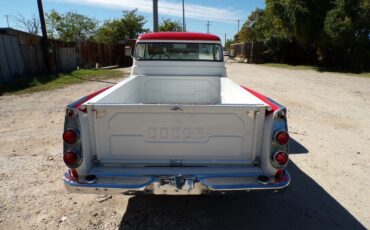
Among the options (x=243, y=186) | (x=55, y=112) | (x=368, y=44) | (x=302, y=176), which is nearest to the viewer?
(x=243, y=186)

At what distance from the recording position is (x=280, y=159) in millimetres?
2844

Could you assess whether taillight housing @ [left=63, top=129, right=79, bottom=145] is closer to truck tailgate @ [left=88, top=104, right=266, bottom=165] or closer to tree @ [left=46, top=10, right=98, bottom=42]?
truck tailgate @ [left=88, top=104, right=266, bottom=165]

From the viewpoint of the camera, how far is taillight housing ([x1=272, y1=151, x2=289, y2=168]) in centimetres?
284

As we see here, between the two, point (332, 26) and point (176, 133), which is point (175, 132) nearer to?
point (176, 133)

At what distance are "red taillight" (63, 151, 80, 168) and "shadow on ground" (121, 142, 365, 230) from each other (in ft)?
2.93

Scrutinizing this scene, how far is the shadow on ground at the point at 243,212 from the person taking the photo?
324 cm

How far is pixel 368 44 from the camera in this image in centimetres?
2112

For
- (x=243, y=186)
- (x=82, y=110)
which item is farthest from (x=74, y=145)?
(x=243, y=186)

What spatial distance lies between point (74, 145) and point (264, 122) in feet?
5.87

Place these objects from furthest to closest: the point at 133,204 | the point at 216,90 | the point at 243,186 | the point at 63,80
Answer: the point at 63,80
the point at 216,90
the point at 133,204
the point at 243,186

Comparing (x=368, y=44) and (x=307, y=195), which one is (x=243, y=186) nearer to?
(x=307, y=195)

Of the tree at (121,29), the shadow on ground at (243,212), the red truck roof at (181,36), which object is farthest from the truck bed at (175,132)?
the tree at (121,29)

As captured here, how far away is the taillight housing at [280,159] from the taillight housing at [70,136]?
1844mm

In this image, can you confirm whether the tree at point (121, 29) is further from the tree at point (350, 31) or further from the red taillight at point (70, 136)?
the red taillight at point (70, 136)
